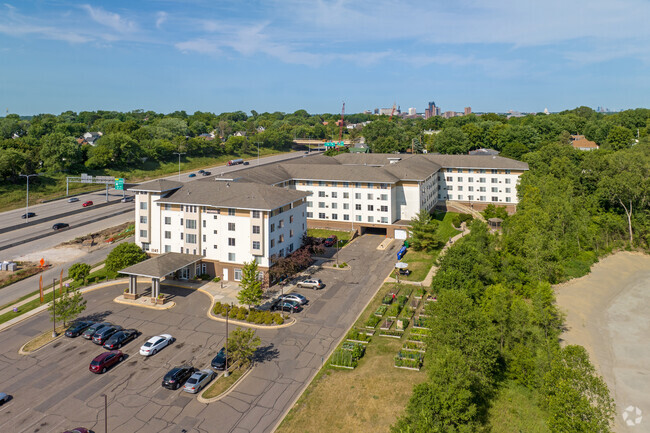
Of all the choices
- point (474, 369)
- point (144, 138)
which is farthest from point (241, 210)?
point (144, 138)

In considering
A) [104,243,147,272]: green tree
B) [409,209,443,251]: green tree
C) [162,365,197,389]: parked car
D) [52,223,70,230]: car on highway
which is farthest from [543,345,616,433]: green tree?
[52,223,70,230]: car on highway

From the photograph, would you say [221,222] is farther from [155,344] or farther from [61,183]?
[61,183]

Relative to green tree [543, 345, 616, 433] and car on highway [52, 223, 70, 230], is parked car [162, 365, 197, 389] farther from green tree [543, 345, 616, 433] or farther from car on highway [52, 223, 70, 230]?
car on highway [52, 223, 70, 230]

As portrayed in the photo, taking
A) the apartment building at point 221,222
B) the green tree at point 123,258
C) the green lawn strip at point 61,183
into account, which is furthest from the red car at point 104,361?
the green lawn strip at point 61,183

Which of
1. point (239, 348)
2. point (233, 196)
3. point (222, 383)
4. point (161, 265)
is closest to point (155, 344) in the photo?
point (222, 383)

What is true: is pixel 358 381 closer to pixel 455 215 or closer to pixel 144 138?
pixel 455 215

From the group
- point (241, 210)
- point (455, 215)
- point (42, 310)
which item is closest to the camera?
point (42, 310)
